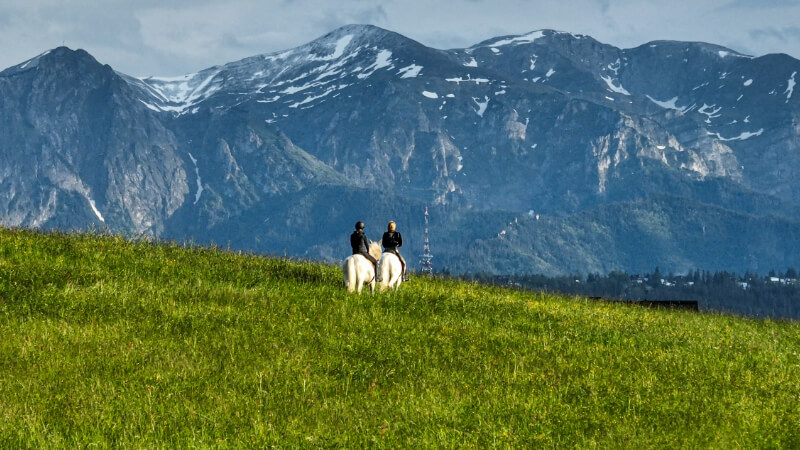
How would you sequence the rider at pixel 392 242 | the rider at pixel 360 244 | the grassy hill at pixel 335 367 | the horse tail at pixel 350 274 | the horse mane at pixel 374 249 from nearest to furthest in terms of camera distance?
the grassy hill at pixel 335 367 < the horse tail at pixel 350 274 < the rider at pixel 360 244 < the horse mane at pixel 374 249 < the rider at pixel 392 242

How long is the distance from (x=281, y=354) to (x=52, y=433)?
20.5 ft

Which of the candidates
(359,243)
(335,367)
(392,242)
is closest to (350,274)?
(359,243)

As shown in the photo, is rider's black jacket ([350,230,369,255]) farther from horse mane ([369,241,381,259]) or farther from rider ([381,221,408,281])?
rider ([381,221,408,281])

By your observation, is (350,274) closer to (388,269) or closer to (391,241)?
(388,269)

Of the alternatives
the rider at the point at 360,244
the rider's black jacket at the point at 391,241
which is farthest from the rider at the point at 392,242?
the rider at the point at 360,244

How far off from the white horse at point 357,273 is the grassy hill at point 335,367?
2.51 ft

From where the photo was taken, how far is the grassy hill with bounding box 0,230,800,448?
16219 millimetres

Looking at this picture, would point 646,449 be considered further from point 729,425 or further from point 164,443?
point 164,443

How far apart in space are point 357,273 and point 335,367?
921 cm

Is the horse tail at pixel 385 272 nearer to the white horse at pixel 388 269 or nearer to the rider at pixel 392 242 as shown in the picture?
the white horse at pixel 388 269

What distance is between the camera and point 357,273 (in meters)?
29.6

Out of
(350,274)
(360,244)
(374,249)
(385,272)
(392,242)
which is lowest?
(350,274)

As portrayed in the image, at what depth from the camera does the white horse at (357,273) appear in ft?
96.5

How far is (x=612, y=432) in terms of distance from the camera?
16.5 m
